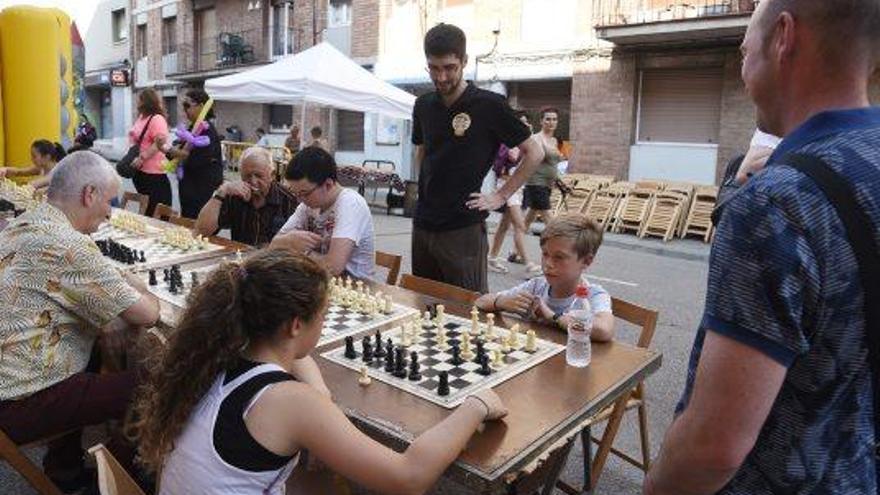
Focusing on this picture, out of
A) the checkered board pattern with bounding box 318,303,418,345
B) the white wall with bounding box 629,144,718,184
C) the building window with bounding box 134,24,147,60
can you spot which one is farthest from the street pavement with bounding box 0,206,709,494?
the building window with bounding box 134,24,147,60

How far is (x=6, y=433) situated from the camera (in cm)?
241

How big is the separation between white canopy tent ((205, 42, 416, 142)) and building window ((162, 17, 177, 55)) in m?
19.6

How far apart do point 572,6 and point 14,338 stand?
1294cm

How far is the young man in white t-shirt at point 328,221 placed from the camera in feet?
11.7

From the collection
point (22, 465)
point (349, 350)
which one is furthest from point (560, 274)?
point (22, 465)

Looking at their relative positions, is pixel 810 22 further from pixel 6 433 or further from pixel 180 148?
pixel 180 148

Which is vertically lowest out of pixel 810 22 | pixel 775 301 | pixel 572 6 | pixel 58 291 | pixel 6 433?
pixel 6 433

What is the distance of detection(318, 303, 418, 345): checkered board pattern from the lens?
2.58m

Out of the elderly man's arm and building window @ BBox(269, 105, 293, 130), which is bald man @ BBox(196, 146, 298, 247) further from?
building window @ BBox(269, 105, 293, 130)

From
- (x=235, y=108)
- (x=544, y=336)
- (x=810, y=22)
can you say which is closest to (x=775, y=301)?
(x=810, y=22)

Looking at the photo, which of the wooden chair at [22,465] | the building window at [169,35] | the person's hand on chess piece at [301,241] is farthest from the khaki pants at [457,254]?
the building window at [169,35]

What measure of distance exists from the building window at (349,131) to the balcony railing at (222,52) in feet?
16.4

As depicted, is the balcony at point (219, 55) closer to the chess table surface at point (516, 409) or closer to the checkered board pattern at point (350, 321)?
the checkered board pattern at point (350, 321)

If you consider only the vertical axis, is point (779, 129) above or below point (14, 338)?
above
